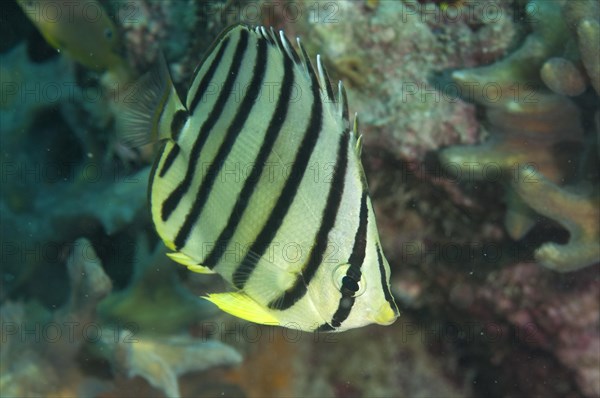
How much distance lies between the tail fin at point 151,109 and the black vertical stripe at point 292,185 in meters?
0.42

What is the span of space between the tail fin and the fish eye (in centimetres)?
66

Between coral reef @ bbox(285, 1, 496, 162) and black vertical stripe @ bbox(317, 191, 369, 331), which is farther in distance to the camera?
coral reef @ bbox(285, 1, 496, 162)

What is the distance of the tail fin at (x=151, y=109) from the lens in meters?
1.65

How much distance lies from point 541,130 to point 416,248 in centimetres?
82

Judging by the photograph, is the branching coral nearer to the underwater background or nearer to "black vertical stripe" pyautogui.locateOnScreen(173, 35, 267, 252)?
the underwater background

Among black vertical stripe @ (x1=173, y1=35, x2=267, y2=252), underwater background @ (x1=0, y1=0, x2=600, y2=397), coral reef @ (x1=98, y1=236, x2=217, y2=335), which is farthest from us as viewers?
coral reef @ (x1=98, y1=236, x2=217, y2=335)

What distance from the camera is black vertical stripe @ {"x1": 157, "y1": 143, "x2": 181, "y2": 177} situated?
1.65 m

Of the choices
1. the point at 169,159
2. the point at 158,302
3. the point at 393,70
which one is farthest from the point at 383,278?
the point at 158,302

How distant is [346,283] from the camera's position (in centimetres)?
140

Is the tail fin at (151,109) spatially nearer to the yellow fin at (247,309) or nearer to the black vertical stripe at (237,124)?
the black vertical stripe at (237,124)

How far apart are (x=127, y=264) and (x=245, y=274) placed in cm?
179

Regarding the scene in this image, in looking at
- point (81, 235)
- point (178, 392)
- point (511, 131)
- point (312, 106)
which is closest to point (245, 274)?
point (312, 106)

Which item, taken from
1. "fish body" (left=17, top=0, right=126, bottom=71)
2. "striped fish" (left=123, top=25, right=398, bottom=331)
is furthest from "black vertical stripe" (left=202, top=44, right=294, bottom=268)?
"fish body" (left=17, top=0, right=126, bottom=71)

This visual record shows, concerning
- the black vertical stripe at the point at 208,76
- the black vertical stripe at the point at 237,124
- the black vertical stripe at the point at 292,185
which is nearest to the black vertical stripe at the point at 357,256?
the black vertical stripe at the point at 292,185
